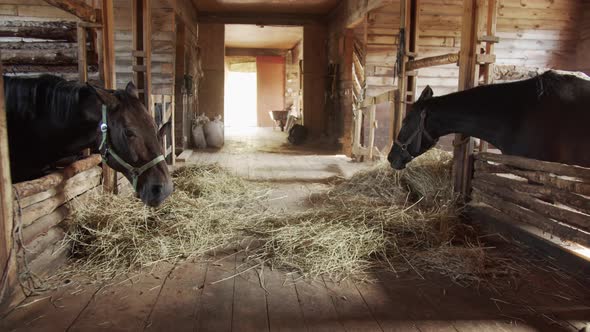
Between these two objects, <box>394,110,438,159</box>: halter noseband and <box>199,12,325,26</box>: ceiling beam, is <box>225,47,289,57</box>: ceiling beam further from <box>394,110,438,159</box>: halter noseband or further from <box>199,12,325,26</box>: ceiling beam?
<box>394,110,438,159</box>: halter noseband

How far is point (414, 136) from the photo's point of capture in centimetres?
377

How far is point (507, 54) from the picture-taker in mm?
7988

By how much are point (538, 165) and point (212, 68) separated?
27.6ft

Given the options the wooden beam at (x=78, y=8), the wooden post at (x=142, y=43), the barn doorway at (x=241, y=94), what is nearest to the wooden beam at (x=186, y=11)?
the wooden post at (x=142, y=43)

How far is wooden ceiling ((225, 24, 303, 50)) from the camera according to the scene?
12.5 m

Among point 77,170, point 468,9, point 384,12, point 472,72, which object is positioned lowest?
point 77,170

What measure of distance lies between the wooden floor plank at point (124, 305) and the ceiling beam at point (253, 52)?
1595cm

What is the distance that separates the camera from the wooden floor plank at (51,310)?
1734 millimetres

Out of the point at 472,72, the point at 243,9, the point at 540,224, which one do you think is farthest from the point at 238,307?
the point at 243,9

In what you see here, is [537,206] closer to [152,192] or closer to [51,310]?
[152,192]

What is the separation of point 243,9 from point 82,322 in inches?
354

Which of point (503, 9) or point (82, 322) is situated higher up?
point (503, 9)

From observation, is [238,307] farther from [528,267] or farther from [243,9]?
[243,9]

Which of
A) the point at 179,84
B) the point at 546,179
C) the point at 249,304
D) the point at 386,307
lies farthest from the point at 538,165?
the point at 179,84
